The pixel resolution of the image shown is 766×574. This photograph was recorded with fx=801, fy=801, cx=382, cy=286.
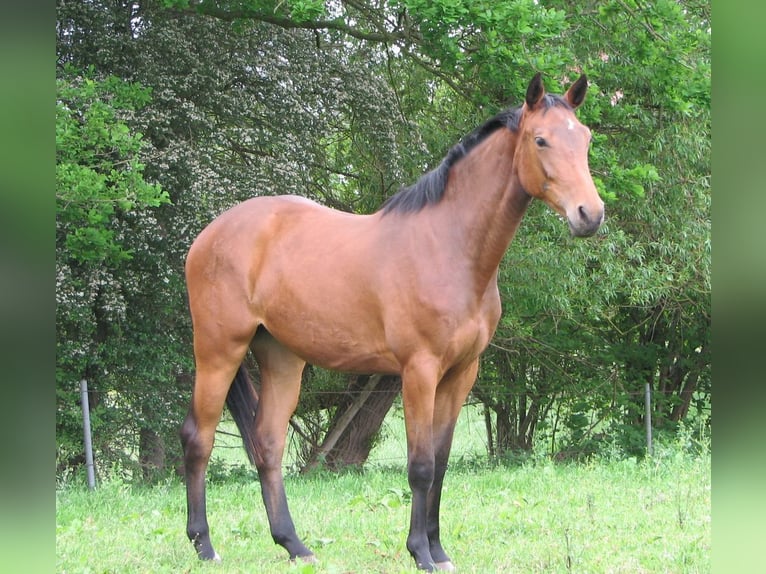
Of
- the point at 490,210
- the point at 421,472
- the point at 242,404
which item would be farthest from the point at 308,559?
the point at 490,210

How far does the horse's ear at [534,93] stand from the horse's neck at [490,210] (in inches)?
8.7

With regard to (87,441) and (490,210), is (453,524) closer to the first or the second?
(490,210)

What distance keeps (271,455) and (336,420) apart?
6302 millimetres

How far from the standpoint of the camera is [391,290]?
414 cm

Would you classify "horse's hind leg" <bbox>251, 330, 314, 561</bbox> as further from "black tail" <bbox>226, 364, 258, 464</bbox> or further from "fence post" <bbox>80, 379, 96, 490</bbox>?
"fence post" <bbox>80, 379, 96, 490</bbox>

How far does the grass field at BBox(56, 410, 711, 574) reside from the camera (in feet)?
14.0

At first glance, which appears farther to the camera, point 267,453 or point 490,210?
point 267,453

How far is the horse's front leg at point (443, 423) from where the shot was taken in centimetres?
428

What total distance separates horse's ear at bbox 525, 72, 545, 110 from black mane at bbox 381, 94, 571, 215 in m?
0.14

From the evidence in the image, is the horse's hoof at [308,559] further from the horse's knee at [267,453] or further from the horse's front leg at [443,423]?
the horse's front leg at [443,423]

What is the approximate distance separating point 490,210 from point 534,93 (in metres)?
0.63

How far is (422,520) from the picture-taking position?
4098 millimetres
